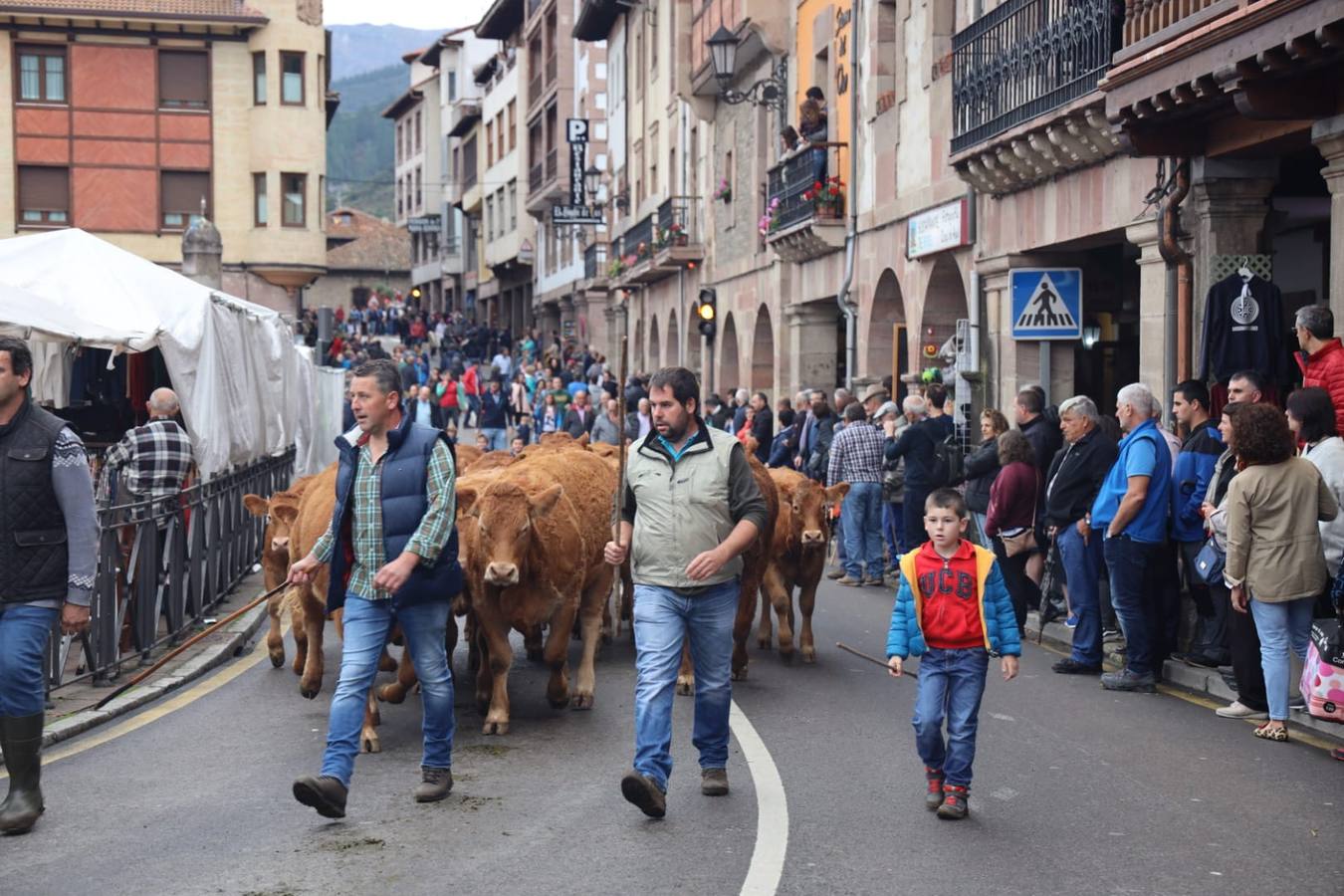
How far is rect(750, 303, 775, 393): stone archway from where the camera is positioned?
113 ft

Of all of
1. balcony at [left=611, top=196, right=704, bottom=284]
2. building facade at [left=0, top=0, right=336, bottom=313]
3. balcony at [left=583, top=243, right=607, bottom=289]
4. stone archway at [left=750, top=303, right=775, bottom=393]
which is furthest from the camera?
balcony at [left=583, top=243, right=607, bottom=289]

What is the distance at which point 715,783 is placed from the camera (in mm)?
7820

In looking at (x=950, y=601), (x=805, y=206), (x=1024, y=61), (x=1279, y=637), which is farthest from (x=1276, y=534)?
(x=805, y=206)

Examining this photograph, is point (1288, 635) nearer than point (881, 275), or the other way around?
point (1288, 635)

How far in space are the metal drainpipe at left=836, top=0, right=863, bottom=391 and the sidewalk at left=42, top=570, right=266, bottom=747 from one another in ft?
46.0

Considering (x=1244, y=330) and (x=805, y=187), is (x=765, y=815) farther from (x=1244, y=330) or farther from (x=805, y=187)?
(x=805, y=187)

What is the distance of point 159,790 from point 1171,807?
15.3 feet

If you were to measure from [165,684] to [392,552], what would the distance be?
4.10 m

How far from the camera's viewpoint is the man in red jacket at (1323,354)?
35.4 feet

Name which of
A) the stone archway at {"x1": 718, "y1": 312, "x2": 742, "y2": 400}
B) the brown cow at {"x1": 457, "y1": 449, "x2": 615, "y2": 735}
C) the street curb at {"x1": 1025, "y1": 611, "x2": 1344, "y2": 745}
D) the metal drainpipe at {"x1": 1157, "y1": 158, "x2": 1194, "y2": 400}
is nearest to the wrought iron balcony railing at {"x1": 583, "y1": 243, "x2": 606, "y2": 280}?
the stone archway at {"x1": 718, "y1": 312, "x2": 742, "y2": 400}

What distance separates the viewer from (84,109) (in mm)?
50938

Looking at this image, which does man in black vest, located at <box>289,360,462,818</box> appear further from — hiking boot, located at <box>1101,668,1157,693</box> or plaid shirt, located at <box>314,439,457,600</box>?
hiking boot, located at <box>1101,668,1157,693</box>

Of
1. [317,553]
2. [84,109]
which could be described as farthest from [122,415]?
[84,109]

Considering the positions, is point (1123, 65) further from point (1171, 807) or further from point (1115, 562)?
point (1171, 807)
